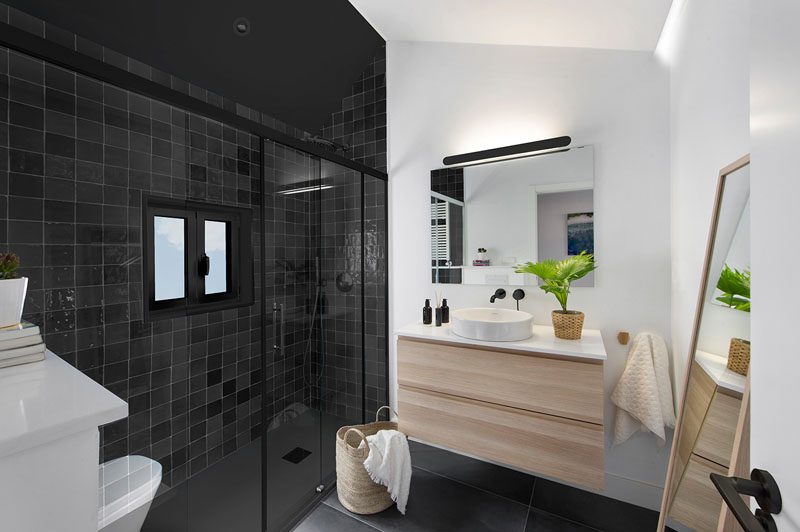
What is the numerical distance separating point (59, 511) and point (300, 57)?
2663mm

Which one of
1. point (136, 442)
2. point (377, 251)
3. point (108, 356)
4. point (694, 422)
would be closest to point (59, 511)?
point (136, 442)

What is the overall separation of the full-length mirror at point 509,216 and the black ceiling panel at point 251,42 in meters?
1.14

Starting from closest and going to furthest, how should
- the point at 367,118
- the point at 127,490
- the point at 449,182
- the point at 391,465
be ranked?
the point at 127,490
the point at 391,465
the point at 449,182
the point at 367,118

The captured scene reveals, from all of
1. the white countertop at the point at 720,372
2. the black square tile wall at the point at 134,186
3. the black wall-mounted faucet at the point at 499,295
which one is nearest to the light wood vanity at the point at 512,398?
the black wall-mounted faucet at the point at 499,295

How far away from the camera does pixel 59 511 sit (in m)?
0.62

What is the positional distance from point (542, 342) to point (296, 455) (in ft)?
4.81

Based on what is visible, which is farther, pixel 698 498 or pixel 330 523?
pixel 330 523

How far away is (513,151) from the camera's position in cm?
218

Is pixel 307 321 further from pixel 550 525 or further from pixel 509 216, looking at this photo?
pixel 550 525

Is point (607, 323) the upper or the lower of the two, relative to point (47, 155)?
lower

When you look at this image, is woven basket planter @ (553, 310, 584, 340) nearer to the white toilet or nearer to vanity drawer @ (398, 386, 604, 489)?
vanity drawer @ (398, 386, 604, 489)

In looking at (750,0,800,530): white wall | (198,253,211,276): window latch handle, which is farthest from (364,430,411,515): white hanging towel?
(750,0,800,530): white wall

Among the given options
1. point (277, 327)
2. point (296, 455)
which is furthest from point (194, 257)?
point (296, 455)

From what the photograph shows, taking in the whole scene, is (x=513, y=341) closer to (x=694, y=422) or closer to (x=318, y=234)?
(x=694, y=422)
